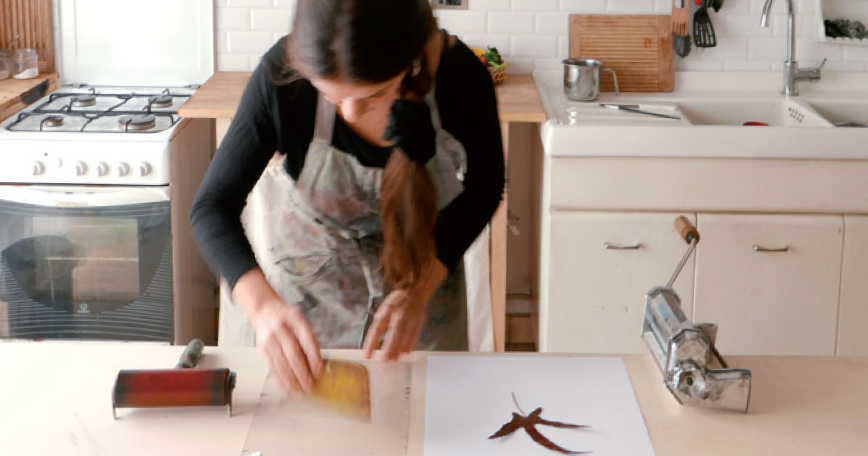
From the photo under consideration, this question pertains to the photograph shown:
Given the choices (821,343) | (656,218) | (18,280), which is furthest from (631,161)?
(18,280)

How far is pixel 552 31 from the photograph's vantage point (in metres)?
3.86

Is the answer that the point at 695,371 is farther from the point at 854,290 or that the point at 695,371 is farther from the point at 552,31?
the point at 552,31

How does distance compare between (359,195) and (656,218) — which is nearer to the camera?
(359,195)

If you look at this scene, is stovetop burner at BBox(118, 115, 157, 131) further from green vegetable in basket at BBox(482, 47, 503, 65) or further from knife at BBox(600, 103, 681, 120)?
knife at BBox(600, 103, 681, 120)

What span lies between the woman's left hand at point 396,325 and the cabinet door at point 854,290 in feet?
6.37

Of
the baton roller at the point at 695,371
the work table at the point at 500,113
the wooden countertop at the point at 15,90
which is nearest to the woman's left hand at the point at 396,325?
the baton roller at the point at 695,371

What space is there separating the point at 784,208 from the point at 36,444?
7.86ft

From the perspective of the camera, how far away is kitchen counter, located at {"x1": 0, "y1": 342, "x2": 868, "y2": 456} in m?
A: 1.54

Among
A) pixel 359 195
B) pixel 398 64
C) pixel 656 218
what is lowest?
pixel 656 218

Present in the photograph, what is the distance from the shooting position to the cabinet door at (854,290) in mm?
3234

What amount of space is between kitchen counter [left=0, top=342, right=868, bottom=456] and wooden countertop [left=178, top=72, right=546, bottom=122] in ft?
4.68

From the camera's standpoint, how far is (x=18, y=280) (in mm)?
3428

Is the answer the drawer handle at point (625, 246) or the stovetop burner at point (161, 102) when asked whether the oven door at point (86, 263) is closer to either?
the stovetop burner at point (161, 102)

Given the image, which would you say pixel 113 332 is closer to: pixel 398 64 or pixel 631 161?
pixel 631 161
